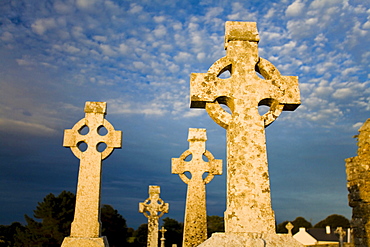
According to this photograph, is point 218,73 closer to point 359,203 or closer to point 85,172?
point 85,172

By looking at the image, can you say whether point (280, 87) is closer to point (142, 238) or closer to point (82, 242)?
point (82, 242)

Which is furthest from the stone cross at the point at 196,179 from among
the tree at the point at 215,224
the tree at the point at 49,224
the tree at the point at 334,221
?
the tree at the point at 334,221

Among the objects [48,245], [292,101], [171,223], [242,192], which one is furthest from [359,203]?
[171,223]

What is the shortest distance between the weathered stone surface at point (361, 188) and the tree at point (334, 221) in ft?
219

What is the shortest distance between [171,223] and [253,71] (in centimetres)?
3942

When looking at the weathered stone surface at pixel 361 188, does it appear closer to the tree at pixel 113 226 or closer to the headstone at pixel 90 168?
the headstone at pixel 90 168

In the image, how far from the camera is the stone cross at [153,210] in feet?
48.3

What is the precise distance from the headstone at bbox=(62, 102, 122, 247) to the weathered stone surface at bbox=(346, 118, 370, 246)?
7.29 meters

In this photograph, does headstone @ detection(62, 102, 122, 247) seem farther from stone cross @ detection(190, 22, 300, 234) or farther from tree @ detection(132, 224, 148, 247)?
tree @ detection(132, 224, 148, 247)

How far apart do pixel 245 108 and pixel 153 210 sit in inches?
457

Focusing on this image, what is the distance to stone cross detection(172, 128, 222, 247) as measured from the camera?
10.3 m

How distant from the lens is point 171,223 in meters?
41.4

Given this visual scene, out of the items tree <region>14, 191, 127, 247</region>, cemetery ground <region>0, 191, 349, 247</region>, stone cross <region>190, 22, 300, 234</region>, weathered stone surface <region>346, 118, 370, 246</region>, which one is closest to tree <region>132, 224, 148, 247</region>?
cemetery ground <region>0, 191, 349, 247</region>

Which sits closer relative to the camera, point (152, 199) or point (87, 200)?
point (87, 200)
